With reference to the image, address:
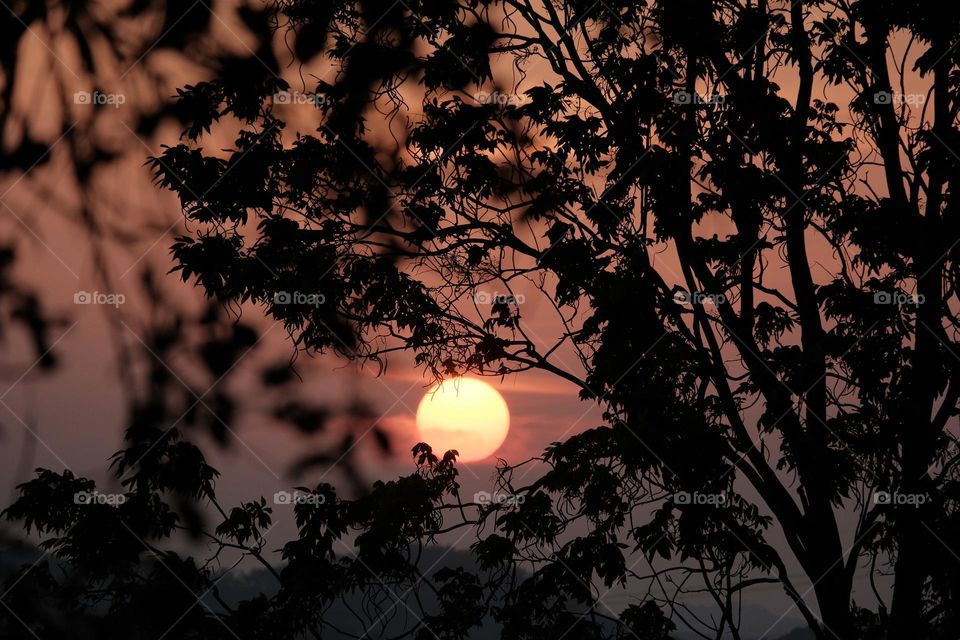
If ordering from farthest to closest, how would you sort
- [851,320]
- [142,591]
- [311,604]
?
[851,320]
[311,604]
[142,591]

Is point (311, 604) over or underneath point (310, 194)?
underneath

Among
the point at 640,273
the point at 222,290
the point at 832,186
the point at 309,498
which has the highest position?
the point at 832,186

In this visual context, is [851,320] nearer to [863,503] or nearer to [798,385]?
[798,385]

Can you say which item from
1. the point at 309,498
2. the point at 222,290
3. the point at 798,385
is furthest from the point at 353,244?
the point at 798,385

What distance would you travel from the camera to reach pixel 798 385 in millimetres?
7754

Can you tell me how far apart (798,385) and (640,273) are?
1748mm

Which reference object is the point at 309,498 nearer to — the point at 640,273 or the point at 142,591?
the point at 640,273

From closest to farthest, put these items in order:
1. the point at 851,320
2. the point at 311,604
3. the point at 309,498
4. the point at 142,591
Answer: the point at 142,591 < the point at 309,498 < the point at 311,604 < the point at 851,320

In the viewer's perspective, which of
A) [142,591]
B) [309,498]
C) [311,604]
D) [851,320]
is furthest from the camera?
[851,320]

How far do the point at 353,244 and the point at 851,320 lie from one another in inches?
159

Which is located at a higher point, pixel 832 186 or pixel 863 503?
pixel 832 186

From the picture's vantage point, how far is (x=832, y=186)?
8047mm

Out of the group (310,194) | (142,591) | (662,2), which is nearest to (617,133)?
(662,2)

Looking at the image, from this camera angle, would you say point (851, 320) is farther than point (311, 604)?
Yes
